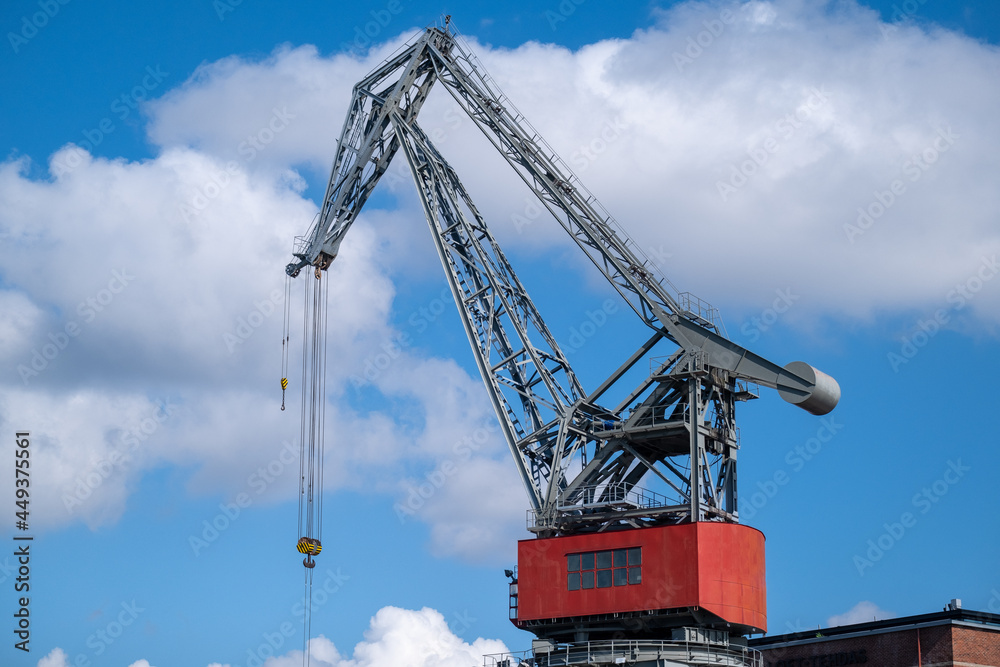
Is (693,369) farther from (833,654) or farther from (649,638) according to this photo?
(833,654)

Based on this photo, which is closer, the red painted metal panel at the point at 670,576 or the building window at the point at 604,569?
the red painted metal panel at the point at 670,576

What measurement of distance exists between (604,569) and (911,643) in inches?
891

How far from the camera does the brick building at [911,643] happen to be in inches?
2923

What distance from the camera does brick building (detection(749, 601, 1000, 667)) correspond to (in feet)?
244

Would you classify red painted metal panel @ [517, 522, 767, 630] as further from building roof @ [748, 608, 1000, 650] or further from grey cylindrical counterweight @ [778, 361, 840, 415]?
building roof @ [748, 608, 1000, 650]

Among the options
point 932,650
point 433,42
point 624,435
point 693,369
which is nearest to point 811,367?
point 693,369

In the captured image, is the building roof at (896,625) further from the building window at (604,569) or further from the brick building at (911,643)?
the building window at (604,569)

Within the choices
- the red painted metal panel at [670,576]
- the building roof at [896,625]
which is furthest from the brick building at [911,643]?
the red painted metal panel at [670,576]

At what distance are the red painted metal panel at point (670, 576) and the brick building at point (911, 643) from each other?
582 inches

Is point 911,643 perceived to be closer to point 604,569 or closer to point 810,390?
point 810,390

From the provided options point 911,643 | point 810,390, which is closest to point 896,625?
point 911,643

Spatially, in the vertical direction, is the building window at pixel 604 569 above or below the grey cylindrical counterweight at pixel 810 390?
below

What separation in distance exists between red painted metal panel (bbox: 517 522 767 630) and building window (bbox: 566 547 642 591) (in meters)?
0.26

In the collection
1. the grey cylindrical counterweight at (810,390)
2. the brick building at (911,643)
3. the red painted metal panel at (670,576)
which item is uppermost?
the grey cylindrical counterweight at (810,390)
